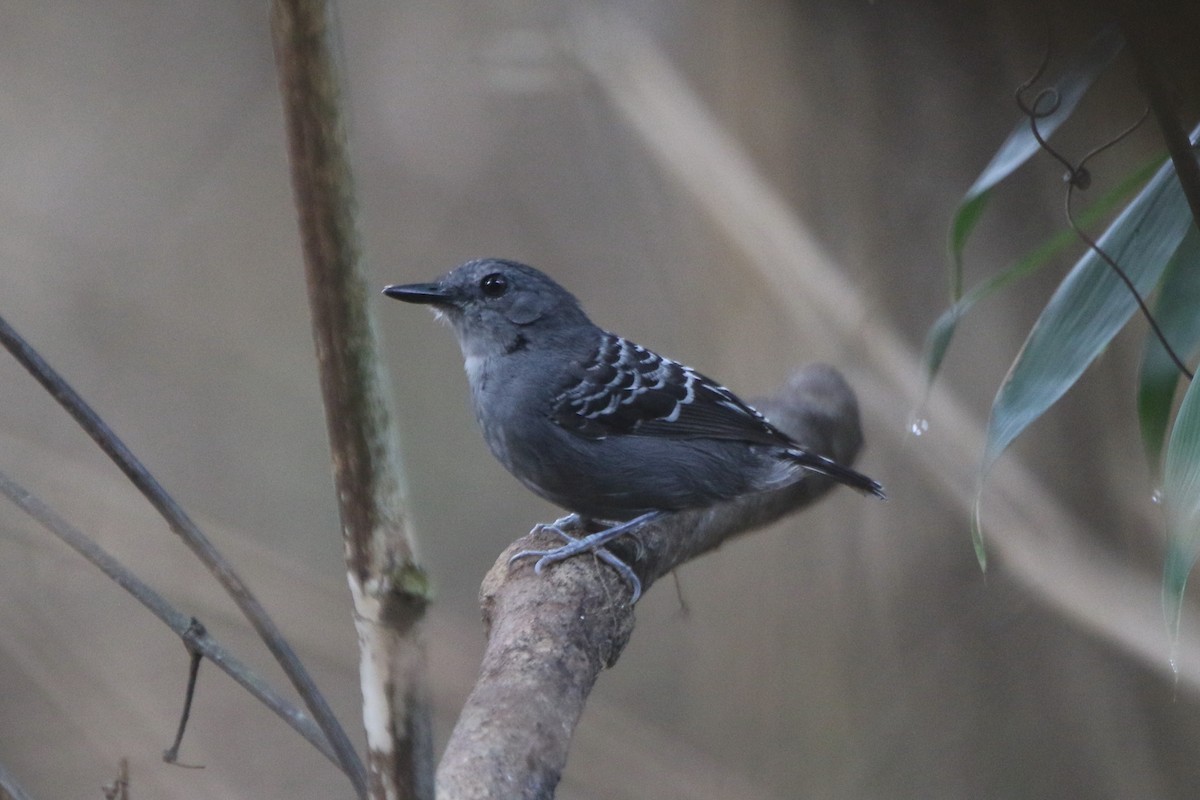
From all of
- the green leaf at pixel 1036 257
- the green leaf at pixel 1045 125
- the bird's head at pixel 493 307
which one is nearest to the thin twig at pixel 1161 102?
the green leaf at pixel 1045 125

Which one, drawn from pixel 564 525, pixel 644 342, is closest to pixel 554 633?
pixel 564 525

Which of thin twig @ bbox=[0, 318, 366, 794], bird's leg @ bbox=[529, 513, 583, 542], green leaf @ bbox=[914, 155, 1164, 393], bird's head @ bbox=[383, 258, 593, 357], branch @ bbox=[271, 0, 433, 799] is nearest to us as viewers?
branch @ bbox=[271, 0, 433, 799]

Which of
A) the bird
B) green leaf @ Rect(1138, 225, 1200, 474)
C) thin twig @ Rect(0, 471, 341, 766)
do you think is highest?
the bird

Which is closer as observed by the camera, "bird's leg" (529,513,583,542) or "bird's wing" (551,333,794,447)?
"bird's leg" (529,513,583,542)

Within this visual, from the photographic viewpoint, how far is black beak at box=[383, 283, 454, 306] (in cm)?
219

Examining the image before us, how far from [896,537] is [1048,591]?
594mm

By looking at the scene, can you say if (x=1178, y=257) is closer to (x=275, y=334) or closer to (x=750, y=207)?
(x=750, y=207)

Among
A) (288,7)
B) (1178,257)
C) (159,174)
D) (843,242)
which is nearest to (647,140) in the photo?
(843,242)

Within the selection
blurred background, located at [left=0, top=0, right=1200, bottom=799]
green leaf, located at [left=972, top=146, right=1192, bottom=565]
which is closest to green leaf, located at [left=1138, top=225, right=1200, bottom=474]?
green leaf, located at [left=972, top=146, right=1192, bottom=565]

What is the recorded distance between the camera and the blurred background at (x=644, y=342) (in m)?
3.14

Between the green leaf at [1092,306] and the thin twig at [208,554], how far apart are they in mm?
1012

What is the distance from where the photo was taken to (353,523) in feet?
2.57

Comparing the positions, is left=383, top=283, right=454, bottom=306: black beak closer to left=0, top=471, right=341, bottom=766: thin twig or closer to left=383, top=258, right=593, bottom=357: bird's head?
left=383, top=258, right=593, bottom=357: bird's head

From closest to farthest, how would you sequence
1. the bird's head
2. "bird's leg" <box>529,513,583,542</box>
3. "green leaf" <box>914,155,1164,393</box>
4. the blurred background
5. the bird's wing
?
"green leaf" <box>914,155,1164,393</box> < "bird's leg" <box>529,513,583,542</box> < the bird's wing < the bird's head < the blurred background
